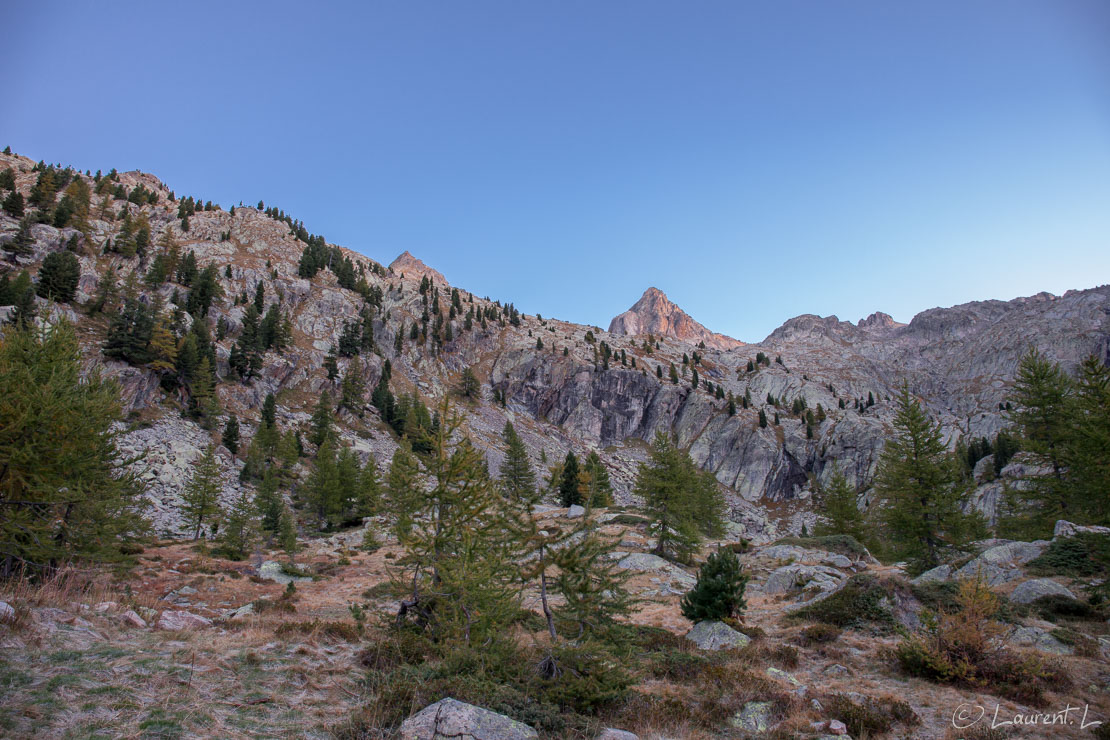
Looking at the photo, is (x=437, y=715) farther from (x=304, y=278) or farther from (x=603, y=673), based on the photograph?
(x=304, y=278)

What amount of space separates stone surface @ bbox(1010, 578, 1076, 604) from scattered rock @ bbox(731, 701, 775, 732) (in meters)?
14.4

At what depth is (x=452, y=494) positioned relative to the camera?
1242 cm

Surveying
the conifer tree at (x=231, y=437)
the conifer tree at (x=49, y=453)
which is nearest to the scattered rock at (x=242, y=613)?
the conifer tree at (x=49, y=453)

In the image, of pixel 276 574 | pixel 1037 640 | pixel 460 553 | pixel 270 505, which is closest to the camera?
pixel 460 553

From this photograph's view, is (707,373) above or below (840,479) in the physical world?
above

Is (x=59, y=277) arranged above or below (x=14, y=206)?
below

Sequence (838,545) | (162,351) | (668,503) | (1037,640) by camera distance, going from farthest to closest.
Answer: (162,351), (838,545), (668,503), (1037,640)

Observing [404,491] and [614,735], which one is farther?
[404,491]

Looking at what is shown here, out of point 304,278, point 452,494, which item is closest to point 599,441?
point 304,278

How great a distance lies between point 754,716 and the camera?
9844mm

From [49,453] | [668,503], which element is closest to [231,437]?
[49,453]

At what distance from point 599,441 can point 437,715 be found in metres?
123

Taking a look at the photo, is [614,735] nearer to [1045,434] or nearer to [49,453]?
[49,453]

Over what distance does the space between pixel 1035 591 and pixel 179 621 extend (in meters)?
28.9
